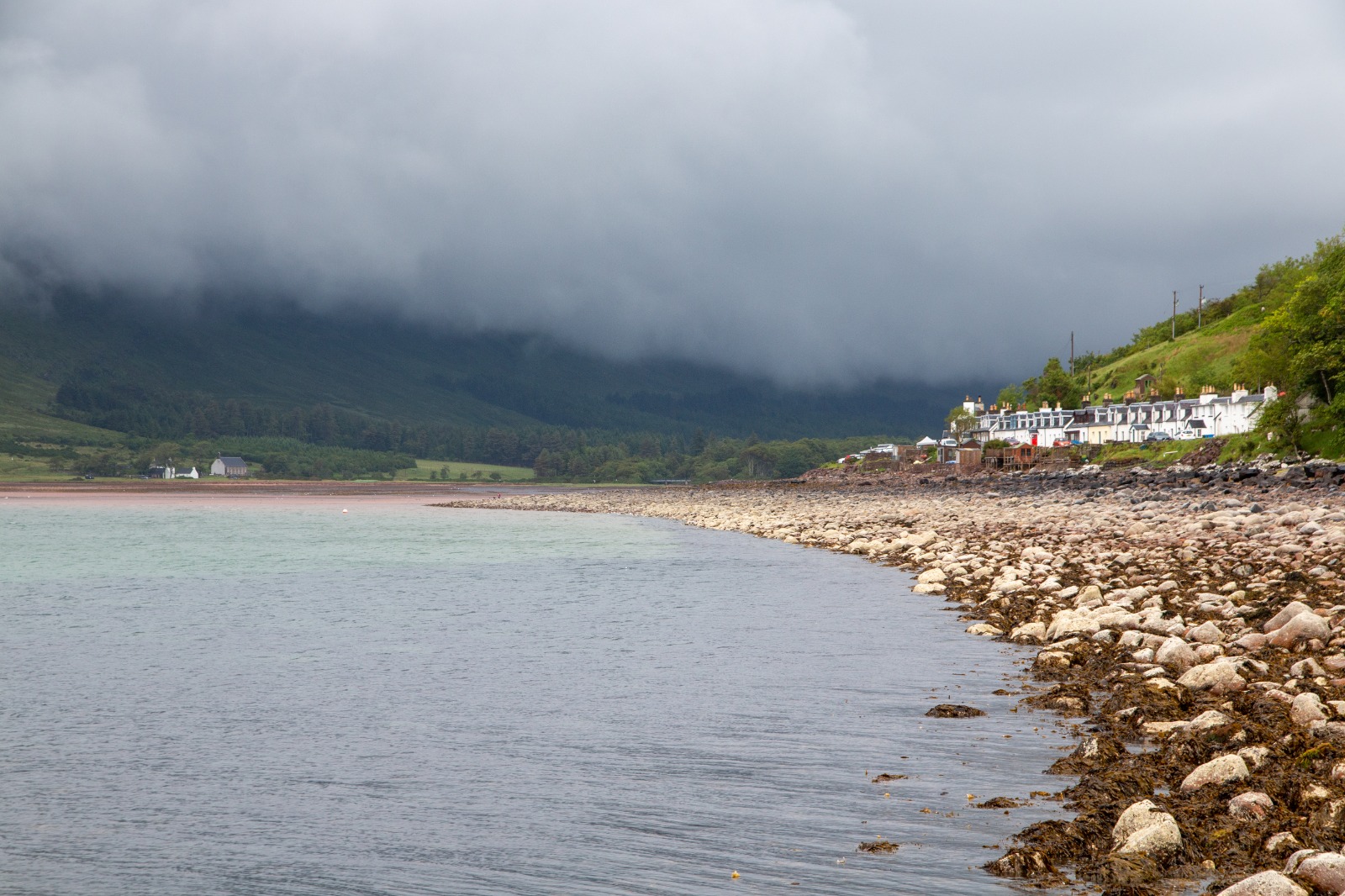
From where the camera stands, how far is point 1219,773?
8859 mm

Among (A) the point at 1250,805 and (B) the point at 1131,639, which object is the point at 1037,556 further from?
(A) the point at 1250,805

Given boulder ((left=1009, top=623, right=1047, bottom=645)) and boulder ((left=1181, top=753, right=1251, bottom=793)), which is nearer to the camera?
boulder ((left=1181, top=753, right=1251, bottom=793))

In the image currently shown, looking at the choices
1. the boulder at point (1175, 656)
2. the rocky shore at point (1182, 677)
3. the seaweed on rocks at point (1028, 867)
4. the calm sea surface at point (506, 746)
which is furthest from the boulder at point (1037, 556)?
the seaweed on rocks at point (1028, 867)

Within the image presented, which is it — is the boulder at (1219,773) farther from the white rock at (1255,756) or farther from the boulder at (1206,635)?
the boulder at (1206,635)

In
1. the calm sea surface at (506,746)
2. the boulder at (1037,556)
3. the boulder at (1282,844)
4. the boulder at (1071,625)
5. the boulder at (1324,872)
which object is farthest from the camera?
the boulder at (1037,556)

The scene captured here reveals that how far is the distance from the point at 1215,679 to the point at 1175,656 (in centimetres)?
165

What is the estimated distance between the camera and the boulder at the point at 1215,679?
38.9 feet

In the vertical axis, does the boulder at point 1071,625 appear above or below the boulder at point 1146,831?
above

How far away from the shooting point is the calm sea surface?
8297 millimetres

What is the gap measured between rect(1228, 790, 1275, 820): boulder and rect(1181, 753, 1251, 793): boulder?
1.65ft

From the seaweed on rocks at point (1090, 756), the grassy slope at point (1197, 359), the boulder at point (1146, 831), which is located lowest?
the seaweed on rocks at point (1090, 756)

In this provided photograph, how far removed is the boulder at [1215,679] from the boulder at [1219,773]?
126 inches

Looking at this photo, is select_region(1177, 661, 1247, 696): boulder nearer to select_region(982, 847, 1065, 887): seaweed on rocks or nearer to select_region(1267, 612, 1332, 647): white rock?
select_region(1267, 612, 1332, 647): white rock

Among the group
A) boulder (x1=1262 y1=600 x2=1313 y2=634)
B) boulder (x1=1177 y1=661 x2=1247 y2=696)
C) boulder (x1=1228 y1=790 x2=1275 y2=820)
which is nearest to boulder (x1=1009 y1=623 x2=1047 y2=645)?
boulder (x1=1262 y1=600 x2=1313 y2=634)
